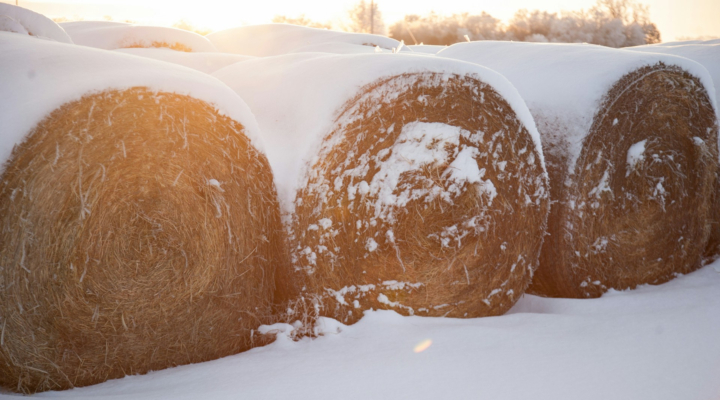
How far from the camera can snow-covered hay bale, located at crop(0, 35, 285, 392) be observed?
5.62 ft

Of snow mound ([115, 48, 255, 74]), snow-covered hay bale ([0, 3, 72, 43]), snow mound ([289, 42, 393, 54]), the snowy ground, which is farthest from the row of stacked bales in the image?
snow mound ([289, 42, 393, 54])

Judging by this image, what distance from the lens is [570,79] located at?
2703mm

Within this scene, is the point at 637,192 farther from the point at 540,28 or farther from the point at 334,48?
the point at 540,28

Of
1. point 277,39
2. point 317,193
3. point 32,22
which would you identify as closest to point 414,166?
point 317,193

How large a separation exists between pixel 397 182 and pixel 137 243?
1.06 metres

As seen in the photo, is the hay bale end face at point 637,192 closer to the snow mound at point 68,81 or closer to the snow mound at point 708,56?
the snow mound at point 708,56

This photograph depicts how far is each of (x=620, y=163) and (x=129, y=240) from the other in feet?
7.66

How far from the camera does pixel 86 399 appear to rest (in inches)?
66.5

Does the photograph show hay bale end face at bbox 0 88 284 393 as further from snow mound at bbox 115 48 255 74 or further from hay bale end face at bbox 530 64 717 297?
snow mound at bbox 115 48 255 74

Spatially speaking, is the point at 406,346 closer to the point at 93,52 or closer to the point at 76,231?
the point at 76,231

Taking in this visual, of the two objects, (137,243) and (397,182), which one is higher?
(397,182)

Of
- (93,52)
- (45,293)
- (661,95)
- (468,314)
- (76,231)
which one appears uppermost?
(93,52)

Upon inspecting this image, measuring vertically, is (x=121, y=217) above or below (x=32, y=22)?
below

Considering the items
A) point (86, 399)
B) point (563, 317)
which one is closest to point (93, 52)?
point (86, 399)
